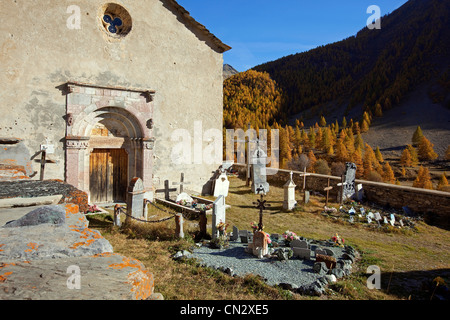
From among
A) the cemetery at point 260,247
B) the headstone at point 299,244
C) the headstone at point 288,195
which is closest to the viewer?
the cemetery at point 260,247

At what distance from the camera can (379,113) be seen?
61469mm

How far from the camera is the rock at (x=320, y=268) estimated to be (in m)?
5.58

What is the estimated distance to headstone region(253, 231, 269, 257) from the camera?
6.41m

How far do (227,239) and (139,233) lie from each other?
2.50 metres

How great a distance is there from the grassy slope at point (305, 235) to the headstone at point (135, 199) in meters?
0.80

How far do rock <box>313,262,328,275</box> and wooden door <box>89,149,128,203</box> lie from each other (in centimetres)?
833

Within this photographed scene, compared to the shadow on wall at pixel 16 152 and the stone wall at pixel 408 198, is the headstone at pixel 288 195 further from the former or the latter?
the shadow on wall at pixel 16 152

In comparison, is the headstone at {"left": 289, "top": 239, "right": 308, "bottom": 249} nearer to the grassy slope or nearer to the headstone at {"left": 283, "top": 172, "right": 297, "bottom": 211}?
the grassy slope

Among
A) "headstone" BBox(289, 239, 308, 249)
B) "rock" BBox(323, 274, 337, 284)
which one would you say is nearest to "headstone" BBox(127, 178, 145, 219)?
"headstone" BBox(289, 239, 308, 249)

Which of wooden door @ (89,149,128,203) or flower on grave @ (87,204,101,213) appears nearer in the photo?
flower on grave @ (87,204,101,213)

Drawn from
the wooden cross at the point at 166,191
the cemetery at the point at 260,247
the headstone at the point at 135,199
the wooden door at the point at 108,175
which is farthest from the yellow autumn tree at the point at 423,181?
the headstone at the point at 135,199

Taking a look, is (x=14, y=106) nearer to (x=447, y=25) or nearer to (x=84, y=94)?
(x=84, y=94)
